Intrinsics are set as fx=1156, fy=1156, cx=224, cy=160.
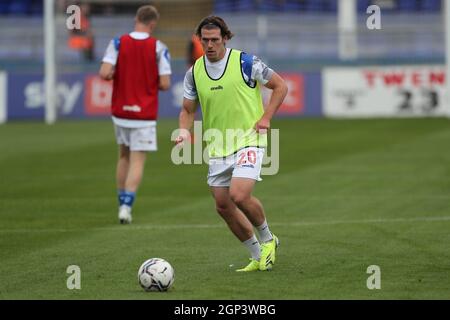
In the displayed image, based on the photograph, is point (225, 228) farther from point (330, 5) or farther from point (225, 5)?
point (330, 5)

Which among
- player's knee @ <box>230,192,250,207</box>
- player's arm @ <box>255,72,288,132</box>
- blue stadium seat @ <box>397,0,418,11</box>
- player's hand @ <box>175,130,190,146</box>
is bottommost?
player's knee @ <box>230,192,250,207</box>

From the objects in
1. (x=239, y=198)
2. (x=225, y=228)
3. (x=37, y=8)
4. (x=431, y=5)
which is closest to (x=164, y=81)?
(x=225, y=228)

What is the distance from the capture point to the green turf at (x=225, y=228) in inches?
347

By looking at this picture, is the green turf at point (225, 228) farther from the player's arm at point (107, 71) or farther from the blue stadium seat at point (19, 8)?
the blue stadium seat at point (19, 8)

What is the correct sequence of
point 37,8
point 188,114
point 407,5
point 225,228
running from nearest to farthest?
point 188,114 < point 225,228 < point 407,5 < point 37,8

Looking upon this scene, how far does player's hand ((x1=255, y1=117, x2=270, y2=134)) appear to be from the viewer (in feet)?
31.2

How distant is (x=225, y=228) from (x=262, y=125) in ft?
10.3

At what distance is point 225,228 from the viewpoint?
1246 centimetres

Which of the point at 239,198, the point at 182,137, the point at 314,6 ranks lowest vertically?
the point at 239,198

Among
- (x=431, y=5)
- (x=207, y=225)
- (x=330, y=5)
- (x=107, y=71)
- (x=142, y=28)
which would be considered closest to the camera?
(x=207, y=225)

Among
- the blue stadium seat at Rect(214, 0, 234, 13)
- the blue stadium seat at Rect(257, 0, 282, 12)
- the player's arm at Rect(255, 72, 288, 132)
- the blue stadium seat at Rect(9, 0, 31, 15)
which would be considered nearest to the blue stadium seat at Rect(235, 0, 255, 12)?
the blue stadium seat at Rect(214, 0, 234, 13)

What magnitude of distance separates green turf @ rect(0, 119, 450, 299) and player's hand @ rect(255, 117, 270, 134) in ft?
3.83

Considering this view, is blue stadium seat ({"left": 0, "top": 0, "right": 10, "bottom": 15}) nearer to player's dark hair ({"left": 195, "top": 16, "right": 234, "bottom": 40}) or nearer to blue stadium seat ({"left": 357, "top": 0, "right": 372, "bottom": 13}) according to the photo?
blue stadium seat ({"left": 357, "top": 0, "right": 372, "bottom": 13})
